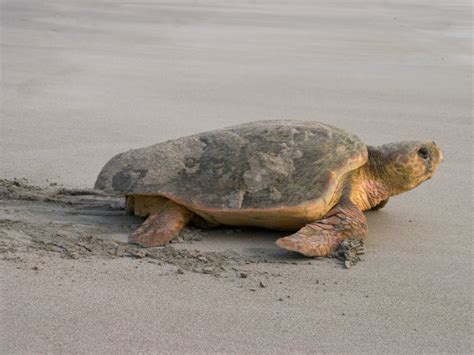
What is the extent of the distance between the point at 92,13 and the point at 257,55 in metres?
4.36

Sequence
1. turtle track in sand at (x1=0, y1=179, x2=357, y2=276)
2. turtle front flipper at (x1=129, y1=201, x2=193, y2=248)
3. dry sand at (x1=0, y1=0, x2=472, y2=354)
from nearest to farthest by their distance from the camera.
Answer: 1. dry sand at (x1=0, y1=0, x2=472, y2=354)
2. turtle track in sand at (x1=0, y1=179, x2=357, y2=276)
3. turtle front flipper at (x1=129, y1=201, x2=193, y2=248)

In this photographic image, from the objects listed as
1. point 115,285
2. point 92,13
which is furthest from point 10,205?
point 92,13

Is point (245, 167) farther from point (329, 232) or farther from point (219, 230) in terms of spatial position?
point (329, 232)

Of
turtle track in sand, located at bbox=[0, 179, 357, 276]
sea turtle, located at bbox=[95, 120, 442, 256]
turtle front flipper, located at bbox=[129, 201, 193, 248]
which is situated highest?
sea turtle, located at bbox=[95, 120, 442, 256]

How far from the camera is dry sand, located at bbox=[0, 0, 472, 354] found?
2914 mm

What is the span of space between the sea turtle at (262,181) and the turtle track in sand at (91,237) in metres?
0.09

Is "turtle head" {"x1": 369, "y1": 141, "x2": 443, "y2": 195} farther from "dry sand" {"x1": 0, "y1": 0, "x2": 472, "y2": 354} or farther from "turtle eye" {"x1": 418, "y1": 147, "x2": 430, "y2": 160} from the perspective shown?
"dry sand" {"x1": 0, "y1": 0, "x2": 472, "y2": 354}

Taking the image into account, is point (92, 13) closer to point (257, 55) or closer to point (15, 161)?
point (257, 55)

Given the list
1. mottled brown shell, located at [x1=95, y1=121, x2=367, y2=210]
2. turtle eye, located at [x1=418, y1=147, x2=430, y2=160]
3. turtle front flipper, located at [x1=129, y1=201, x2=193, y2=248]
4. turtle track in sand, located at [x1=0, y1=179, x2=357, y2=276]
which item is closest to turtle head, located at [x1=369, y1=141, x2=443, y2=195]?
turtle eye, located at [x1=418, y1=147, x2=430, y2=160]

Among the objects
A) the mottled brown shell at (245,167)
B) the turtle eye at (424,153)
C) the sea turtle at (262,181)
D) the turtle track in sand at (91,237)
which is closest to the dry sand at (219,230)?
the turtle track in sand at (91,237)

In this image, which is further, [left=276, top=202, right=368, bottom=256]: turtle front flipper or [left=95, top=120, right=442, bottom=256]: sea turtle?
[left=95, top=120, right=442, bottom=256]: sea turtle

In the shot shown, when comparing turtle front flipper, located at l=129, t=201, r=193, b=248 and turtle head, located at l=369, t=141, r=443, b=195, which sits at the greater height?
turtle head, located at l=369, t=141, r=443, b=195

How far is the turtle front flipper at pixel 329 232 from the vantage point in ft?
11.7

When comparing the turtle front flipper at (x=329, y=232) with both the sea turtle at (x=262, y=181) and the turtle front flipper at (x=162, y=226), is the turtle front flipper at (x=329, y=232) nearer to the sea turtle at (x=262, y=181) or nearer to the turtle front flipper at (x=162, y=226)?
the sea turtle at (x=262, y=181)
